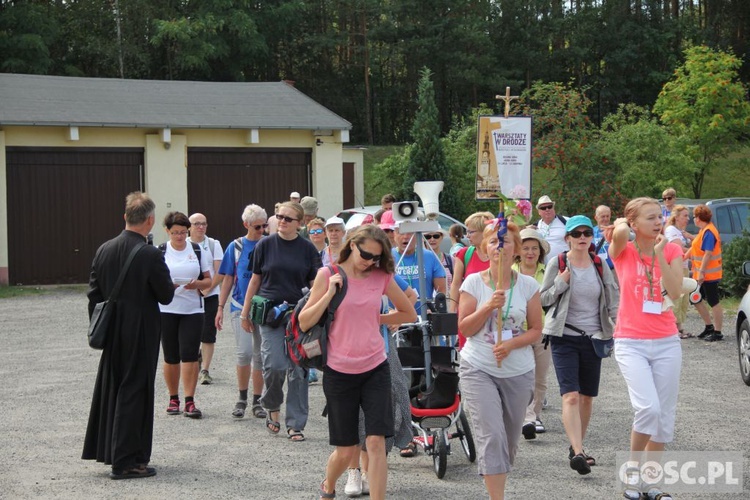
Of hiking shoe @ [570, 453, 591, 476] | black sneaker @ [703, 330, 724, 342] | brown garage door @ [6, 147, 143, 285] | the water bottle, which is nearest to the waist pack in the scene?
the water bottle

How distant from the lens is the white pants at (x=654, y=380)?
19.8ft

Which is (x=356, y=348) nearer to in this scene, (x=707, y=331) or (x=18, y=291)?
Result: (x=707, y=331)

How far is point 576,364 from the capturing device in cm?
702

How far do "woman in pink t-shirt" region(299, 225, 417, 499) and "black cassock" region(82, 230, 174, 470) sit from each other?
5.92 ft

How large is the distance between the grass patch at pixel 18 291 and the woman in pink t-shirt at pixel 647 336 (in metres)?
17.2

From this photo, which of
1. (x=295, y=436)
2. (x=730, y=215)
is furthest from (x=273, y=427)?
(x=730, y=215)

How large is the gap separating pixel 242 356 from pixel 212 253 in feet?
4.11

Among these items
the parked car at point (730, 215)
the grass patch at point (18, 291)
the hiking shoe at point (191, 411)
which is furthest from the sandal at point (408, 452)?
the grass patch at point (18, 291)

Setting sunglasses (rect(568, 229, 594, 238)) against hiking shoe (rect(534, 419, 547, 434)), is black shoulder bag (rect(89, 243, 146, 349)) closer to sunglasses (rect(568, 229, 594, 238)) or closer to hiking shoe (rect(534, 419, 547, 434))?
sunglasses (rect(568, 229, 594, 238))

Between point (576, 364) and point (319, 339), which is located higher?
point (319, 339)

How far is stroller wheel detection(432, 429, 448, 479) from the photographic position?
272 inches

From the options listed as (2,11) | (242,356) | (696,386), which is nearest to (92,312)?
(242,356)

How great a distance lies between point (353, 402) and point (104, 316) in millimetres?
2210

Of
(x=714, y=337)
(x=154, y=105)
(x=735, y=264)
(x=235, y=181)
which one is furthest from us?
(x=154, y=105)
